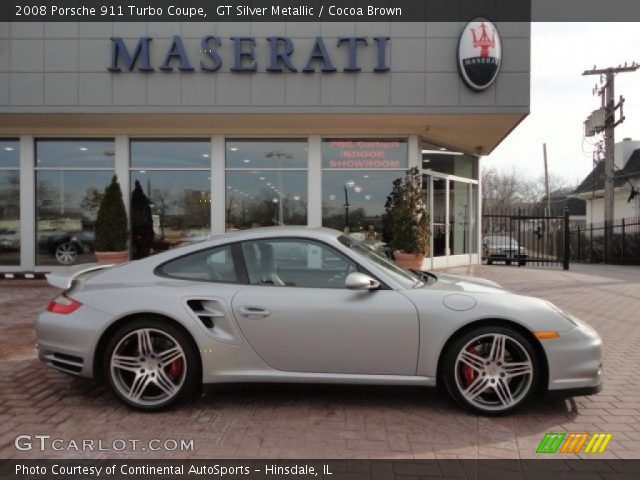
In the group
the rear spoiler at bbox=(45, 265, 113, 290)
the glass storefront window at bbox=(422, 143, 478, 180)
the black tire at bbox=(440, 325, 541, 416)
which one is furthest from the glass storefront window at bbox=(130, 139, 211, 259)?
the black tire at bbox=(440, 325, 541, 416)

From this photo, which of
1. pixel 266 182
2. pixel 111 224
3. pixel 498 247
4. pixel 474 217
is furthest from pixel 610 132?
pixel 111 224

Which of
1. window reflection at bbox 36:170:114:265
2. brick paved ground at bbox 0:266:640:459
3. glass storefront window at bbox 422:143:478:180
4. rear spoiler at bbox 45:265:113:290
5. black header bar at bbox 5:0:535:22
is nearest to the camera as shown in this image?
brick paved ground at bbox 0:266:640:459

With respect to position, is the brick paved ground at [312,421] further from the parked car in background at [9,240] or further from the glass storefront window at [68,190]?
the parked car in background at [9,240]

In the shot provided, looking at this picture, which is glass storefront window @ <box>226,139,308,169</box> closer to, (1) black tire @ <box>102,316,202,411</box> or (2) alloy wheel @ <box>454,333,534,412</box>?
(1) black tire @ <box>102,316,202,411</box>

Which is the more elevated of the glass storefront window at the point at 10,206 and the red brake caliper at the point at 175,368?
the glass storefront window at the point at 10,206

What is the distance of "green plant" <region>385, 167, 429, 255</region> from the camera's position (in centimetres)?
1051

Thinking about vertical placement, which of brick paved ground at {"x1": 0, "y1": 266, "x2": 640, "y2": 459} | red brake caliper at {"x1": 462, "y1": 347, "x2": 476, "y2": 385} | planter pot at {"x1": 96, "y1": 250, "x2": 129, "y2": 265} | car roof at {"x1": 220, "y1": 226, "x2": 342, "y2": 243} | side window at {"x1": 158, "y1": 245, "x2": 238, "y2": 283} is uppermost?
car roof at {"x1": 220, "y1": 226, "x2": 342, "y2": 243}

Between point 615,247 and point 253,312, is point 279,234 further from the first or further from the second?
point 615,247

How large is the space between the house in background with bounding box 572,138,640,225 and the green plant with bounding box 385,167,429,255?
19.0 m

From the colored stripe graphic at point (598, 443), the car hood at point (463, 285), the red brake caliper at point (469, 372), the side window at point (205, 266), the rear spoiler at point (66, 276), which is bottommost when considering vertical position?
the colored stripe graphic at point (598, 443)

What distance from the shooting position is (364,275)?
134 inches

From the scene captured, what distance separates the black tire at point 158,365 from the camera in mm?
3389

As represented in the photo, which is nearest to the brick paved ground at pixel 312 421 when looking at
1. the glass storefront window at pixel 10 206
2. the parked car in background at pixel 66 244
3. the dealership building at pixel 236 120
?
the dealership building at pixel 236 120

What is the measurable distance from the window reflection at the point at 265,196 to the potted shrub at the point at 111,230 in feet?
8.17
